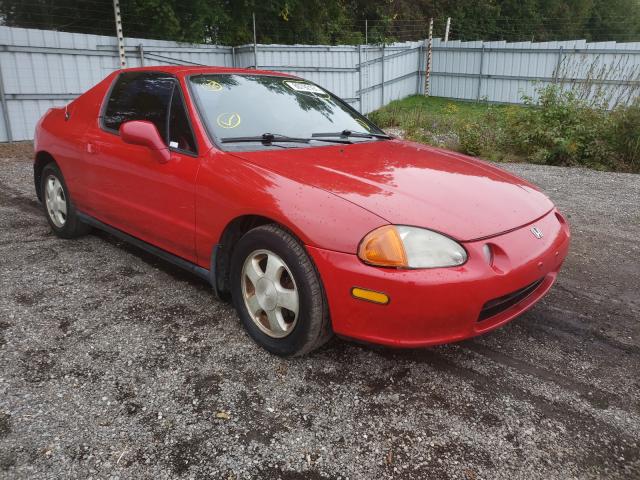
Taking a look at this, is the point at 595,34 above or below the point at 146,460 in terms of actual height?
above

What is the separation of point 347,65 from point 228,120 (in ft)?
41.3

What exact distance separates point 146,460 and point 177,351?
31.8 inches

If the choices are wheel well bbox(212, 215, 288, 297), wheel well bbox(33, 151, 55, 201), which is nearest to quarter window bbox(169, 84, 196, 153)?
wheel well bbox(212, 215, 288, 297)

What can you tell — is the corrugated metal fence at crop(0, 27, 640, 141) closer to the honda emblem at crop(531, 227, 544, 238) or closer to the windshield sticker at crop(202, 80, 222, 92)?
the honda emblem at crop(531, 227, 544, 238)

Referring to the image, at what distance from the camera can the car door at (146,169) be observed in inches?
119

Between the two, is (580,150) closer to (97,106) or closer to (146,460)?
(97,106)

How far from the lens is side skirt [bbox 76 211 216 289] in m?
3.01

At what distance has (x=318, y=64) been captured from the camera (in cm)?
1453

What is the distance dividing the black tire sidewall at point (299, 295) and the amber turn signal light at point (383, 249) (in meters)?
0.30

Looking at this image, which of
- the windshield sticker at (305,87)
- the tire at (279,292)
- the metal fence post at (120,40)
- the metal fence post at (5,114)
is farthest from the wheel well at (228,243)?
the metal fence post at (120,40)

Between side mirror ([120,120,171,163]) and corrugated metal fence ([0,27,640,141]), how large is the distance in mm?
7836

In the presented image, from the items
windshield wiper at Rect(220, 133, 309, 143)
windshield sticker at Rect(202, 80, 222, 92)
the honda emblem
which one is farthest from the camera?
windshield sticker at Rect(202, 80, 222, 92)

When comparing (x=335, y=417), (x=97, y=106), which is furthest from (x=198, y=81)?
(x=335, y=417)

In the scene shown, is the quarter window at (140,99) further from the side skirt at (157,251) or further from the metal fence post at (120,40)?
the metal fence post at (120,40)
